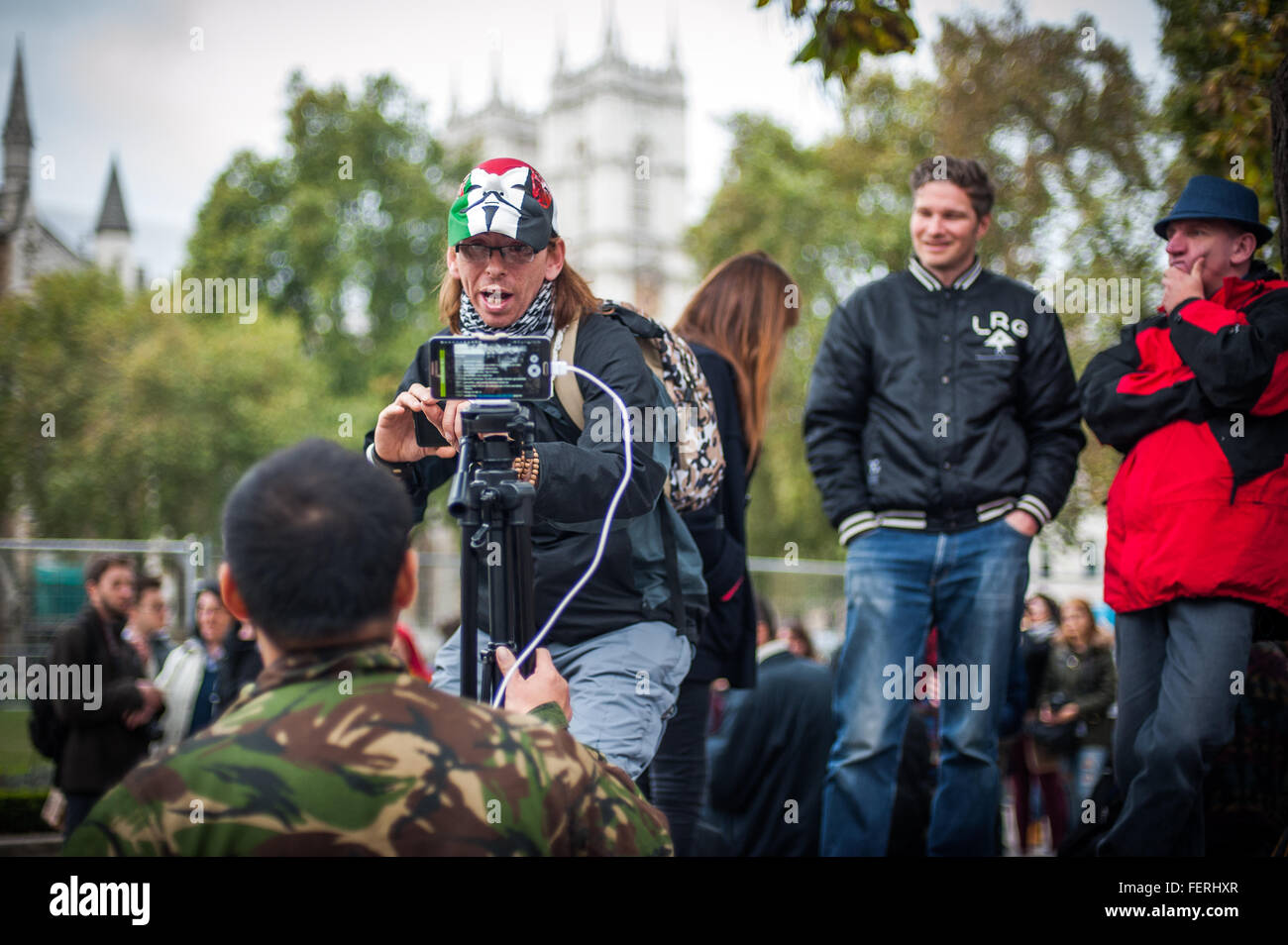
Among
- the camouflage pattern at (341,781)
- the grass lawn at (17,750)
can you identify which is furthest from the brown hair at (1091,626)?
the camouflage pattern at (341,781)

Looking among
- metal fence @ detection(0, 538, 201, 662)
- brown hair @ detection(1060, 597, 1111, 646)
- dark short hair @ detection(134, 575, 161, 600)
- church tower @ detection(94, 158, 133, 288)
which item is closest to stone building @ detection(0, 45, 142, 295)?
A: church tower @ detection(94, 158, 133, 288)

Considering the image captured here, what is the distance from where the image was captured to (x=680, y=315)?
223 inches

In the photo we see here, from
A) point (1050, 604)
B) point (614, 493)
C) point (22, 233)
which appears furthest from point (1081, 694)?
point (22, 233)

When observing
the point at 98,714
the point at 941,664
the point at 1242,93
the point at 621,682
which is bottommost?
the point at 98,714

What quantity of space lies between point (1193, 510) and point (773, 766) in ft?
9.60

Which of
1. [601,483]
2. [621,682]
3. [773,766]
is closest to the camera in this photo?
[601,483]

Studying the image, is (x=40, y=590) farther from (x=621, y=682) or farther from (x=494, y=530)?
(x=494, y=530)

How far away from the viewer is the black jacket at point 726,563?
4.90 meters

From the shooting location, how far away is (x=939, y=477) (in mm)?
4691

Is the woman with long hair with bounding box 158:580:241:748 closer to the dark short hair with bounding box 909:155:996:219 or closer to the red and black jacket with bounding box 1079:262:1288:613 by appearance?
the dark short hair with bounding box 909:155:996:219

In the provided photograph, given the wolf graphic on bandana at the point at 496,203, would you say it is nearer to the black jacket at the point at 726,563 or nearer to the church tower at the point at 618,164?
the black jacket at the point at 726,563

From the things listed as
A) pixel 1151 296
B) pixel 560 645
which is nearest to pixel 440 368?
pixel 560 645

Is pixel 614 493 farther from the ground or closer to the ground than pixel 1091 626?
farther from the ground

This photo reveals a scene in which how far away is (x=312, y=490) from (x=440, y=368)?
0.99m
